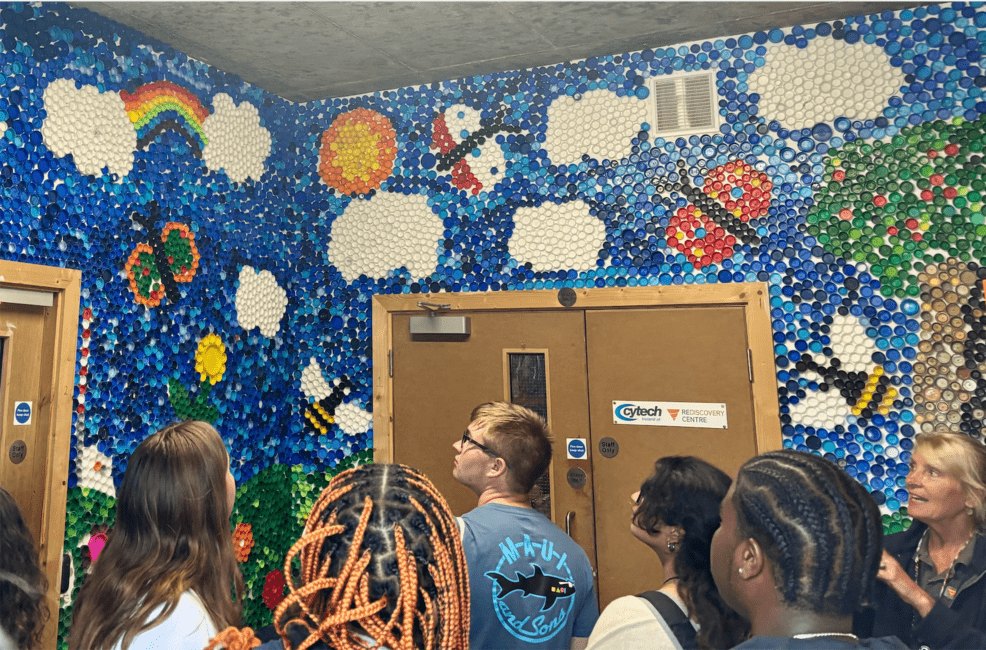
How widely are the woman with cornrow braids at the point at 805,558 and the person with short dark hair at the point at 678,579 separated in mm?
224

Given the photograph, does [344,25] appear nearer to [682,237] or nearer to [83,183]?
[83,183]

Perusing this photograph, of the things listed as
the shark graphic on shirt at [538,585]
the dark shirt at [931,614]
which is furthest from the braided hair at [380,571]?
the dark shirt at [931,614]

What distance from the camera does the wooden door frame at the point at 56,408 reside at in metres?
2.34

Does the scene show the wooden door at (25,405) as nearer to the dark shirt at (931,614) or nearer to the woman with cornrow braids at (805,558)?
the woman with cornrow braids at (805,558)

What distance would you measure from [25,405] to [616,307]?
2.30 metres

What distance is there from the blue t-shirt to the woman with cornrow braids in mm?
680

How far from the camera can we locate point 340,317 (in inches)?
138

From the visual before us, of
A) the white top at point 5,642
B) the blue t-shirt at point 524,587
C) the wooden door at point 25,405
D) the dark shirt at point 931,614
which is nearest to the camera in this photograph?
the white top at point 5,642

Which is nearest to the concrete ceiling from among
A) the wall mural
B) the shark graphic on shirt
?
the wall mural

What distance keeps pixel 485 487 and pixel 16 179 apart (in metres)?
1.89

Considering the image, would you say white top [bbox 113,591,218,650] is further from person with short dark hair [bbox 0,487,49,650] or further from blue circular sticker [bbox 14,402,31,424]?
blue circular sticker [bbox 14,402,31,424]

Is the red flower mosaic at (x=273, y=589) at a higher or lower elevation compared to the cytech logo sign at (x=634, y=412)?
lower

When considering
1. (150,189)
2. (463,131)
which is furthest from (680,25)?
(150,189)

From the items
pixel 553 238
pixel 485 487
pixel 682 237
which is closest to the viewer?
pixel 485 487
